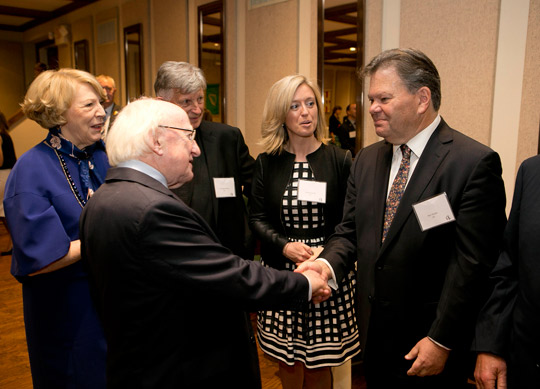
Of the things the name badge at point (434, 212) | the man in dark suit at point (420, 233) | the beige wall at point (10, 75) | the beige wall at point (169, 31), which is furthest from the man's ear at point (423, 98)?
the beige wall at point (10, 75)

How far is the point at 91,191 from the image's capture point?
5.71 ft

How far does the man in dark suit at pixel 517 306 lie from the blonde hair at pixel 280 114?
115cm

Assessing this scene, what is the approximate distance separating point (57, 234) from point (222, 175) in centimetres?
90

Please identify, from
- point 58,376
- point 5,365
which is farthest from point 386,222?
point 5,365

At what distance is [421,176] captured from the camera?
1.40m

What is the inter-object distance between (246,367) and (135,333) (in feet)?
1.24

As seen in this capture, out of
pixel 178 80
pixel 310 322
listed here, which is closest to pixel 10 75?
pixel 178 80

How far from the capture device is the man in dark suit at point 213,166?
2111 millimetres

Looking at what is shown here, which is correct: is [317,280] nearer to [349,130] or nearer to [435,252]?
[435,252]

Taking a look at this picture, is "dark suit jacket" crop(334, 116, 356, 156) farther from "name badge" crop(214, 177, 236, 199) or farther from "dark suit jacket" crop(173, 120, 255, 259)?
"name badge" crop(214, 177, 236, 199)

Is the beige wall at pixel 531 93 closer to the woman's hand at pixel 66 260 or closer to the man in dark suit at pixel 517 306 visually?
the man in dark suit at pixel 517 306

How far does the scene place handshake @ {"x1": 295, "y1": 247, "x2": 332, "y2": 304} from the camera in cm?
144

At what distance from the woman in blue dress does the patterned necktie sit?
3.73 ft

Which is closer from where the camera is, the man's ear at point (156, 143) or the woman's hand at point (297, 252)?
the man's ear at point (156, 143)
